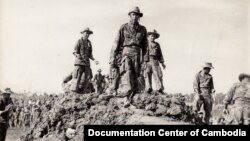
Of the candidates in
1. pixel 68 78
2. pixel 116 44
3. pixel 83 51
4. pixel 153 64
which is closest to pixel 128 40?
pixel 116 44

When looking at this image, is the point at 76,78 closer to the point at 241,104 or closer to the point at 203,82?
the point at 203,82

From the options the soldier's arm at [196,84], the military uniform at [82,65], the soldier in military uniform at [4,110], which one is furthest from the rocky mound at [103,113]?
the military uniform at [82,65]

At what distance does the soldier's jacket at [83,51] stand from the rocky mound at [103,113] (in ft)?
11.5

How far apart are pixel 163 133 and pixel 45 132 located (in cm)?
380

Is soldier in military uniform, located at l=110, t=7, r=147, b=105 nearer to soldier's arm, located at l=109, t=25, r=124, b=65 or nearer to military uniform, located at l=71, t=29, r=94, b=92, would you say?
soldier's arm, located at l=109, t=25, r=124, b=65

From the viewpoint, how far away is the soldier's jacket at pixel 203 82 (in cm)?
1516

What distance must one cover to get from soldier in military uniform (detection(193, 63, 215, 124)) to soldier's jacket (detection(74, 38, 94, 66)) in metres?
3.56

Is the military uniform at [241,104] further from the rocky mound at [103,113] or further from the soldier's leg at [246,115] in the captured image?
the rocky mound at [103,113]

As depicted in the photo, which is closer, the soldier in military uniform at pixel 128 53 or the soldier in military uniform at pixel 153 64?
the soldier in military uniform at pixel 128 53

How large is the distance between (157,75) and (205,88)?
2.95 m

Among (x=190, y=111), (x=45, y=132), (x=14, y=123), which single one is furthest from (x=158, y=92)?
(x=14, y=123)

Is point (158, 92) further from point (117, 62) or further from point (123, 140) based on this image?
point (123, 140)

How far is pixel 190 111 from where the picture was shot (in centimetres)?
1198

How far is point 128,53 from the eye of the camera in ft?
39.6
